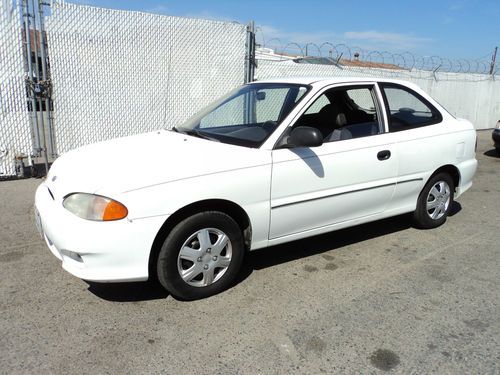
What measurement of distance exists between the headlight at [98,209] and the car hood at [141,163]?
1.9 inches

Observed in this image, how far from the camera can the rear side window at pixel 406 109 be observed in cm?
442

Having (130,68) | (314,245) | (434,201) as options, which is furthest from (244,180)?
(130,68)

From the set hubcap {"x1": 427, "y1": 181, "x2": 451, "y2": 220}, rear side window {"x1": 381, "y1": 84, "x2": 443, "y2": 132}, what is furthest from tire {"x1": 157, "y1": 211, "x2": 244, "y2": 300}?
hubcap {"x1": 427, "y1": 181, "x2": 451, "y2": 220}

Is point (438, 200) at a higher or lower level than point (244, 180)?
lower

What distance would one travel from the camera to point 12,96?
264 inches

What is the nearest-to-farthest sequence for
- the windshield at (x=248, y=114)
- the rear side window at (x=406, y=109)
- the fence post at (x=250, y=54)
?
1. the windshield at (x=248, y=114)
2. the rear side window at (x=406, y=109)
3. the fence post at (x=250, y=54)

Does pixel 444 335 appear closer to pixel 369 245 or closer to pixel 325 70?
pixel 369 245

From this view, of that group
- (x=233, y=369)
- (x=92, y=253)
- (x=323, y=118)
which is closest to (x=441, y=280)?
(x=323, y=118)

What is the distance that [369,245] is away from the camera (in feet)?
15.0

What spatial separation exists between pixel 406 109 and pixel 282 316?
278cm

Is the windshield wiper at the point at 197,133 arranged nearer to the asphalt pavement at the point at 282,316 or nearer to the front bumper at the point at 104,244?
the front bumper at the point at 104,244

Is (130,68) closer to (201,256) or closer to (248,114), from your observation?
(248,114)

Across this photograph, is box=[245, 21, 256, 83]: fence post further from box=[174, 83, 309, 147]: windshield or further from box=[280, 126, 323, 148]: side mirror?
box=[280, 126, 323, 148]: side mirror

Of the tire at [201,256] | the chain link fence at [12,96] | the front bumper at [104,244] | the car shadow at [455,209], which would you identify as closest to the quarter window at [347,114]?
the tire at [201,256]
